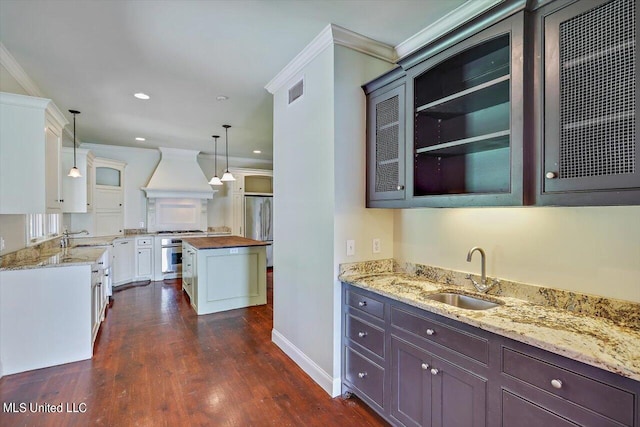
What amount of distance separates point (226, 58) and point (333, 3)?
119 centimetres

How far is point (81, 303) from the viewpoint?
313 centimetres

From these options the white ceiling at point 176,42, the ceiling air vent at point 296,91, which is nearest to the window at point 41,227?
the white ceiling at point 176,42

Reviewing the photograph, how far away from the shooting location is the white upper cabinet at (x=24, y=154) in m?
2.74

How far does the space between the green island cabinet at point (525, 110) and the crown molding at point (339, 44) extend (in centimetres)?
47

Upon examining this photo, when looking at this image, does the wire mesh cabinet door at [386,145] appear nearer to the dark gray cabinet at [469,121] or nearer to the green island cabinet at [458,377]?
the dark gray cabinet at [469,121]

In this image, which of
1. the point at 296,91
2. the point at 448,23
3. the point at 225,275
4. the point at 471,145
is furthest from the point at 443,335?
the point at 225,275

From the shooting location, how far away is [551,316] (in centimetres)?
157

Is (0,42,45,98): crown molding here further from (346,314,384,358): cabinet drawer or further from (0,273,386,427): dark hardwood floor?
(346,314,384,358): cabinet drawer

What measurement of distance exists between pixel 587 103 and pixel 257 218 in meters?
7.10

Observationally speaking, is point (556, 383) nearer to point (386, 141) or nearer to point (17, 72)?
point (386, 141)

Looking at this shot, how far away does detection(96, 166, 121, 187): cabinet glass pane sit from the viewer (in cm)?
623

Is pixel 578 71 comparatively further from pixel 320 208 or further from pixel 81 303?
pixel 81 303

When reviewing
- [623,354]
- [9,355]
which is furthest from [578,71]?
[9,355]
